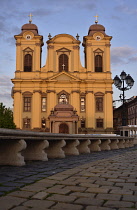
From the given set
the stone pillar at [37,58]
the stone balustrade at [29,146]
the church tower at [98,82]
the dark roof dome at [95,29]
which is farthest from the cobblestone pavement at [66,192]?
the dark roof dome at [95,29]

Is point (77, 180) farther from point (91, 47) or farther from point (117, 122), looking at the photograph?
point (117, 122)

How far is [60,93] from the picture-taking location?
54.5 m

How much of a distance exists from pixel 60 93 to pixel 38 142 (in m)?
45.5

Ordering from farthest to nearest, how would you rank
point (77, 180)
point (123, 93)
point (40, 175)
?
point (123, 93), point (40, 175), point (77, 180)

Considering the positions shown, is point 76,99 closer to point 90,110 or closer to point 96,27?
point 90,110

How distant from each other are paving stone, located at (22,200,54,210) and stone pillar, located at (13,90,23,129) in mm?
49981

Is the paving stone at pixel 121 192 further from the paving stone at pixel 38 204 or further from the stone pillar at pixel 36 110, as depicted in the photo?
the stone pillar at pixel 36 110

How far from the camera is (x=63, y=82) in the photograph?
2137 inches

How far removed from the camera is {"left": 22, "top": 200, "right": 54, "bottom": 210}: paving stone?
135 inches

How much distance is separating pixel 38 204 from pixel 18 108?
1997 inches

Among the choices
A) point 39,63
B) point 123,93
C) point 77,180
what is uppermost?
point 39,63

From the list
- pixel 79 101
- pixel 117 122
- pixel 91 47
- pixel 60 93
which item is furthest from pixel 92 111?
pixel 117 122

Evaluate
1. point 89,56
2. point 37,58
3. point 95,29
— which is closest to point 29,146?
point 37,58

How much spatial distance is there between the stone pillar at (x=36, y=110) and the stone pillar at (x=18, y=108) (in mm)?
2386
